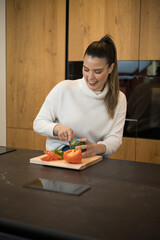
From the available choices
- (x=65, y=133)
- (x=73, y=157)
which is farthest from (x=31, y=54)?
(x=73, y=157)

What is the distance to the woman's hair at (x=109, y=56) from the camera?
6.17ft

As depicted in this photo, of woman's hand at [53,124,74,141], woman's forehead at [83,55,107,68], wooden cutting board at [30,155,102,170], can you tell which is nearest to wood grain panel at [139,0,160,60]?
woman's forehead at [83,55,107,68]

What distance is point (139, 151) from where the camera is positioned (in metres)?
3.21

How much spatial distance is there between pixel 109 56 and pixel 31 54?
1937 mm

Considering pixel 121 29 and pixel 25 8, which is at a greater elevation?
pixel 25 8

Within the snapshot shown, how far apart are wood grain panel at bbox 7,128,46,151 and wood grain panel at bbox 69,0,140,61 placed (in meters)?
1.08

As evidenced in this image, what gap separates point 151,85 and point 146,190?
2117mm

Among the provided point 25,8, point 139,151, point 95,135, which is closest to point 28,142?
point 139,151

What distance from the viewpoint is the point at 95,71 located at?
1.91m

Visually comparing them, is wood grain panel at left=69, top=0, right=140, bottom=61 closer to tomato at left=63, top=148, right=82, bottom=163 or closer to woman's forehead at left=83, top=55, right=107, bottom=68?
woman's forehead at left=83, top=55, right=107, bottom=68

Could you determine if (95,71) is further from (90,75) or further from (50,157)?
(50,157)

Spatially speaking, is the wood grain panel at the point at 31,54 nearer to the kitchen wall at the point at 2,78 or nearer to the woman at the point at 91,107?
the kitchen wall at the point at 2,78

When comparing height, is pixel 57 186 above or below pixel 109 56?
below

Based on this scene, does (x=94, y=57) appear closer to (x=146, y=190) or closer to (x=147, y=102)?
(x=146, y=190)
